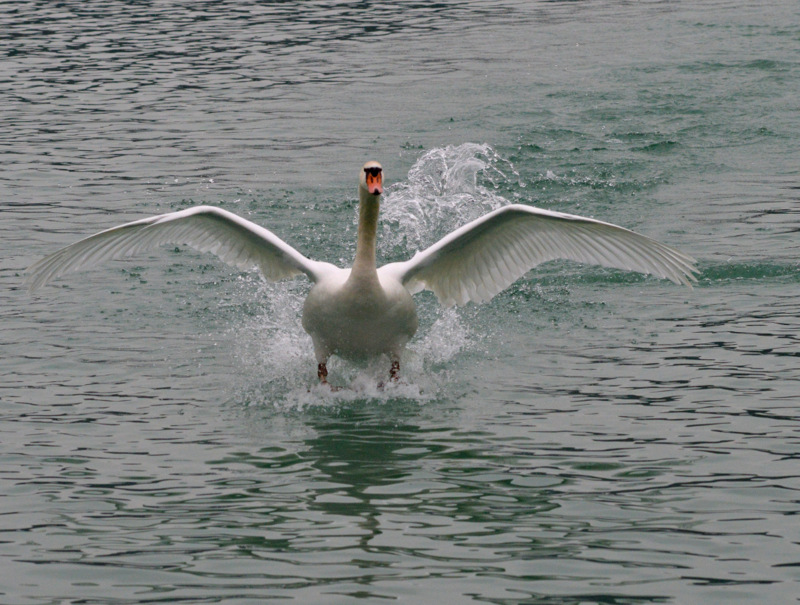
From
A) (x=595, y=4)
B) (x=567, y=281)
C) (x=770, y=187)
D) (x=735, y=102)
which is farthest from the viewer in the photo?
(x=595, y=4)

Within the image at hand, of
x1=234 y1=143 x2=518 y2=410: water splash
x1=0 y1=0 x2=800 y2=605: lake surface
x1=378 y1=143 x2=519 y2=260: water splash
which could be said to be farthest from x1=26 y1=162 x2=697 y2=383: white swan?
x1=378 y1=143 x2=519 y2=260: water splash

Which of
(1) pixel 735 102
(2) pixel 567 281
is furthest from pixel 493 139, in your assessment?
(2) pixel 567 281

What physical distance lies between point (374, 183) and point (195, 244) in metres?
2.27

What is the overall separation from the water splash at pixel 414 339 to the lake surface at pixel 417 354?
1.6 inches

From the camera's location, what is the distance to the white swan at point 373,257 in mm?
10273

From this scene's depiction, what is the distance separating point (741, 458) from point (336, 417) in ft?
10.5

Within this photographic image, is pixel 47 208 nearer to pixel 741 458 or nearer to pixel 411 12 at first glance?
pixel 741 458

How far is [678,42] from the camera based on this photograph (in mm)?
24906

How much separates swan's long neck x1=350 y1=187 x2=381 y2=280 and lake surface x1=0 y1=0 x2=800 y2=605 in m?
1.15

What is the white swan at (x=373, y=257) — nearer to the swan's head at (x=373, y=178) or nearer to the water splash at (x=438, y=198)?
the swan's head at (x=373, y=178)

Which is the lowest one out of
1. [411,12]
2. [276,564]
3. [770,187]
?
[276,564]

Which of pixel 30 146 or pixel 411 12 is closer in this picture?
pixel 30 146

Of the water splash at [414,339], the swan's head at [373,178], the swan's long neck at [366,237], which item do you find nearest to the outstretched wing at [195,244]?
the swan's long neck at [366,237]

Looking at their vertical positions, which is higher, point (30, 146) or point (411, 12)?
point (411, 12)
